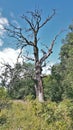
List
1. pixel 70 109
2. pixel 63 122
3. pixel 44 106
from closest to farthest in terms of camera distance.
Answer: pixel 63 122 → pixel 70 109 → pixel 44 106

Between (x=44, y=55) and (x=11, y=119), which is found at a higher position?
(x=44, y=55)

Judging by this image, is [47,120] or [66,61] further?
[66,61]

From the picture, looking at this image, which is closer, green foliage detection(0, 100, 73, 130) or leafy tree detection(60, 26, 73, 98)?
green foliage detection(0, 100, 73, 130)

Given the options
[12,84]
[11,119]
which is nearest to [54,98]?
[12,84]

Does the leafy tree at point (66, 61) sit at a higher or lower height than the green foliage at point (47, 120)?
higher

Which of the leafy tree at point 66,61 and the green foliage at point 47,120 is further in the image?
the leafy tree at point 66,61

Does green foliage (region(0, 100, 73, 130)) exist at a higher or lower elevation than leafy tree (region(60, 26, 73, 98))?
lower

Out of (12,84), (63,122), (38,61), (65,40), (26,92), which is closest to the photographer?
(63,122)

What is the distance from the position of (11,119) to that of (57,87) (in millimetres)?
45106

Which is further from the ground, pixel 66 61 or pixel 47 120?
pixel 66 61

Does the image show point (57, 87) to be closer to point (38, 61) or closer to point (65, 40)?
point (65, 40)

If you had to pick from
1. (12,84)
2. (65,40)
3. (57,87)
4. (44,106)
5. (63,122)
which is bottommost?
(63,122)

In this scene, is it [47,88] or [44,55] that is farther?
[47,88]

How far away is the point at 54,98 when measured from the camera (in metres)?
54.5
